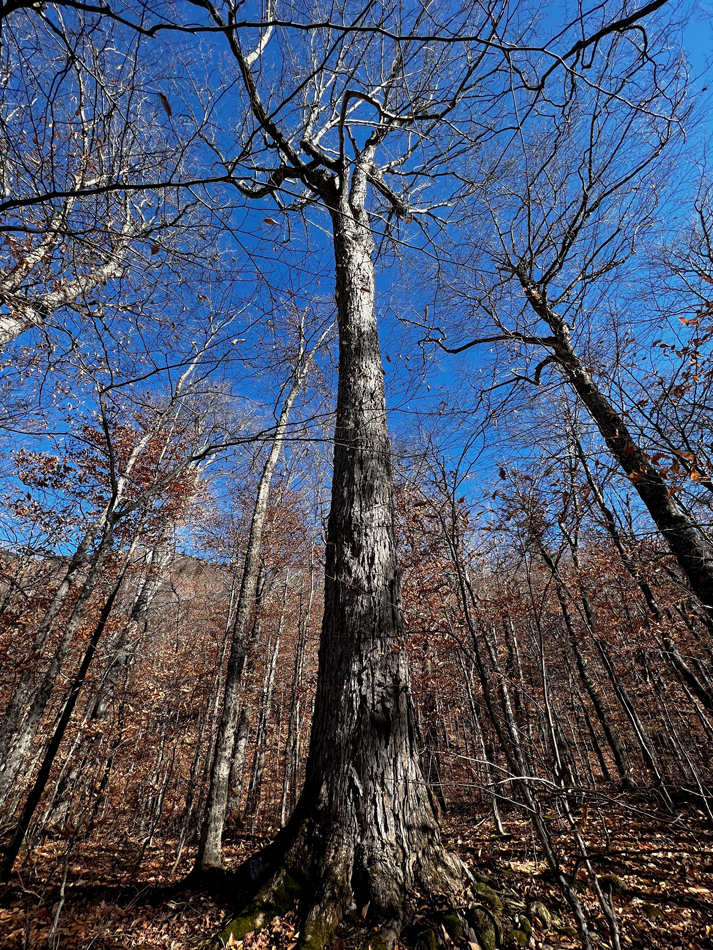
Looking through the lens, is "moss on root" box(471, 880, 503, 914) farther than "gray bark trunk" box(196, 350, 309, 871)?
No

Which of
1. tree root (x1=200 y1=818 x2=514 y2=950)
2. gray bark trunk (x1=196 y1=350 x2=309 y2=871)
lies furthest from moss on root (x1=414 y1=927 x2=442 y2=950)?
gray bark trunk (x1=196 y1=350 x2=309 y2=871)

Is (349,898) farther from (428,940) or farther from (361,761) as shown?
(361,761)

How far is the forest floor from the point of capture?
2049 millimetres

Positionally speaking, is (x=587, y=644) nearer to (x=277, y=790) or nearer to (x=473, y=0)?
(x=277, y=790)

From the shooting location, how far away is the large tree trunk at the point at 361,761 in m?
1.93

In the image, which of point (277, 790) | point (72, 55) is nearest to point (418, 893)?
point (72, 55)

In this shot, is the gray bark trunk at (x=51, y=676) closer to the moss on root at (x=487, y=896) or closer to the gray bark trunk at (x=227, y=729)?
the gray bark trunk at (x=227, y=729)

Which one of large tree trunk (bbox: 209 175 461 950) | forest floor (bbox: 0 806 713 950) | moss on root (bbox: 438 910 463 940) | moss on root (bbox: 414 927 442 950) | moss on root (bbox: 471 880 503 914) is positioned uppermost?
large tree trunk (bbox: 209 175 461 950)

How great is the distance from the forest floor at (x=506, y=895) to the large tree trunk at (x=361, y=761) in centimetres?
12

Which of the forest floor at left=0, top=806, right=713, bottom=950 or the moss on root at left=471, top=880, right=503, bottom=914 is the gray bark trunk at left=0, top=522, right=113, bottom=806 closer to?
the forest floor at left=0, top=806, right=713, bottom=950

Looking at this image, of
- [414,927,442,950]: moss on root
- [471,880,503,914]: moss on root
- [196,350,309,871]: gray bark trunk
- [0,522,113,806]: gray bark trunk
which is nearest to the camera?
[414,927,442,950]: moss on root

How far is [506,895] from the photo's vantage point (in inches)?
83.6

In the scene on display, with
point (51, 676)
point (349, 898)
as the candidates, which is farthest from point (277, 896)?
point (51, 676)

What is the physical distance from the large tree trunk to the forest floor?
0.12 meters
